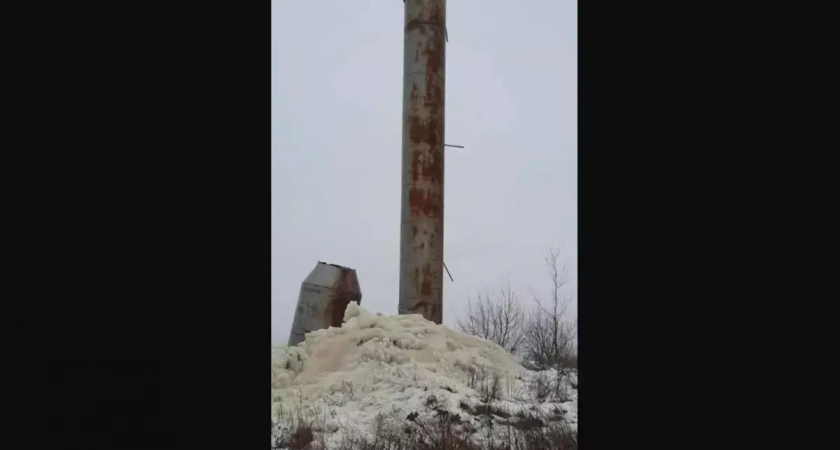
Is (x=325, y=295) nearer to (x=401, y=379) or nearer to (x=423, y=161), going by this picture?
(x=423, y=161)

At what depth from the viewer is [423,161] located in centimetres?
958

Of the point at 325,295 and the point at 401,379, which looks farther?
the point at 325,295

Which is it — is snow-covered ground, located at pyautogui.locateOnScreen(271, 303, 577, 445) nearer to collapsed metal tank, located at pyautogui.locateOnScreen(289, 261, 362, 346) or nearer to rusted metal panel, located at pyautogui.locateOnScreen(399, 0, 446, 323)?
collapsed metal tank, located at pyautogui.locateOnScreen(289, 261, 362, 346)

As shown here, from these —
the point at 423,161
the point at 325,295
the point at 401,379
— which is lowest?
the point at 401,379

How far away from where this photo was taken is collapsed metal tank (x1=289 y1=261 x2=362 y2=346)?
964 centimetres

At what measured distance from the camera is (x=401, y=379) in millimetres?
7230

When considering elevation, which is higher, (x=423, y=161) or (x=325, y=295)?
(x=423, y=161)

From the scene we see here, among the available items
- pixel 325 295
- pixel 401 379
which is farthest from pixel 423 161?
pixel 401 379

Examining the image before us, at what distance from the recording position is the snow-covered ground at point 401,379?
6.41m

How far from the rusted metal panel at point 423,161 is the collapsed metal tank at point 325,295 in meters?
0.73

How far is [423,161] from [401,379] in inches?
129

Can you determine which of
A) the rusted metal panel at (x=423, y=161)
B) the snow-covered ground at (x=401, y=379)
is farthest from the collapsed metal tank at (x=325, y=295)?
the rusted metal panel at (x=423, y=161)

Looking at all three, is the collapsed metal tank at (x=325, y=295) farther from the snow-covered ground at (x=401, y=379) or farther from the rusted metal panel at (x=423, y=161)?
the rusted metal panel at (x=423, y=161)
